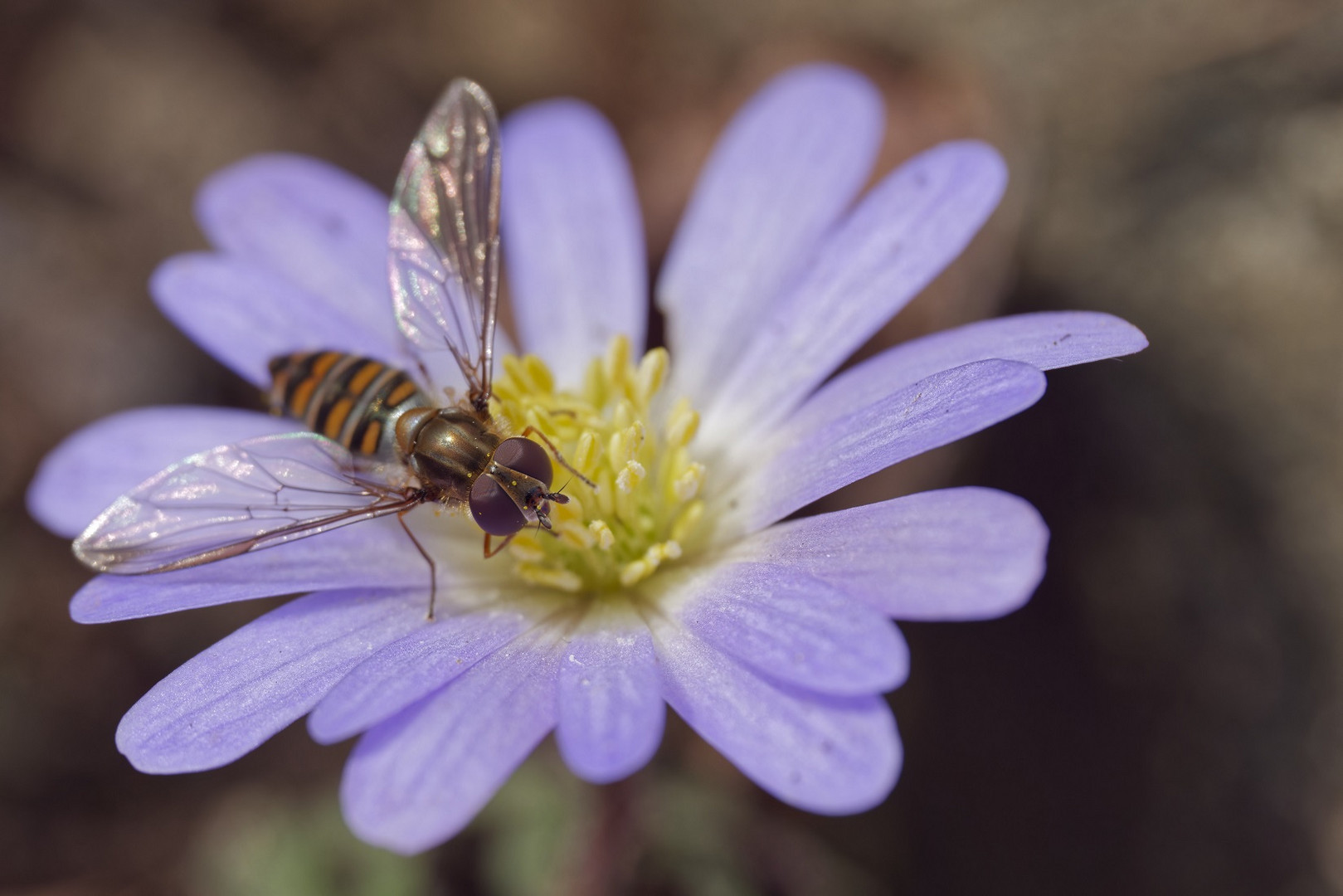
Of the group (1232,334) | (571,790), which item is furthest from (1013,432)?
(571,790)

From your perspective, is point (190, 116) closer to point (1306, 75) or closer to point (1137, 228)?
point (1137, 228)

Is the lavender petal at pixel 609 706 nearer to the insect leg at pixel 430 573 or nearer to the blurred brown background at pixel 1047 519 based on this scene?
the insect leg at pixel 430 573

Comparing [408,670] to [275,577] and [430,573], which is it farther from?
[430,573]

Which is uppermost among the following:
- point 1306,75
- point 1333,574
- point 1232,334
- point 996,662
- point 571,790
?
point 1306,75

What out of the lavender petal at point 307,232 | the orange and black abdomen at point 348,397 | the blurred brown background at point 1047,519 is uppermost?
the lavender petal at point 307,232

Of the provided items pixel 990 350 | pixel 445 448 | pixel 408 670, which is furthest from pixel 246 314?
pixel 990 350

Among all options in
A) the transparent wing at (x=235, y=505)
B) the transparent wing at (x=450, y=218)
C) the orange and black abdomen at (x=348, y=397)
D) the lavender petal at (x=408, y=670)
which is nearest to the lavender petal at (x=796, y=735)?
the lavender petal at (x=408, y=670)

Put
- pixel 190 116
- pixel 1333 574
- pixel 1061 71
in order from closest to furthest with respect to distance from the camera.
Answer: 1. pixel 1333 574
2. pixel 1061 71
3. pixel 190 116
